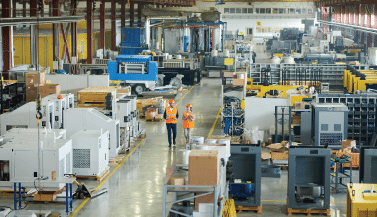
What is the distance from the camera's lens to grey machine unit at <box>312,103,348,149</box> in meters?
16.2

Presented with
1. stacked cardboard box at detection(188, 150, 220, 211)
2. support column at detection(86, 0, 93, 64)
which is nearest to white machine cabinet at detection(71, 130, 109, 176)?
stacked cardboard box at detection(188, 150, 220, 211)

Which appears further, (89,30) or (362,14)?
(362,14)

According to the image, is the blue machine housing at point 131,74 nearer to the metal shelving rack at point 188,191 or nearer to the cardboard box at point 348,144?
the cardboard box at point 348,144

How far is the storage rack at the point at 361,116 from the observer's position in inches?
682

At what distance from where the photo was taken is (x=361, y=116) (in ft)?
57.3

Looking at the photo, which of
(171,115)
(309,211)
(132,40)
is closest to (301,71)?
(171,115)

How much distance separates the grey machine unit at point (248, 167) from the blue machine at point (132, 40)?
2646 cm

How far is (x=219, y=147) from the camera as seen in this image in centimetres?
1000

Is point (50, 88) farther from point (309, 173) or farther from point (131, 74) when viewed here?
point (309, 173)

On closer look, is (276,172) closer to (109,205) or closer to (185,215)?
(109,205)

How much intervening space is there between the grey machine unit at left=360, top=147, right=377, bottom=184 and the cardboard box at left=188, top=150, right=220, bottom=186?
12.7ft

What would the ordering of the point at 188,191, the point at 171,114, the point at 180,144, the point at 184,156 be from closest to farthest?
the point at 188,191
the point at 184,156
the point at 171,114
the point at 180,144

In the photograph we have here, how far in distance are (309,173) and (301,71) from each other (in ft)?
54.8

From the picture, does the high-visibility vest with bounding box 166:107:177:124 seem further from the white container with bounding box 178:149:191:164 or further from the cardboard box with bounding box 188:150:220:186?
the cardboard box with bounding box 188:150:220:186
